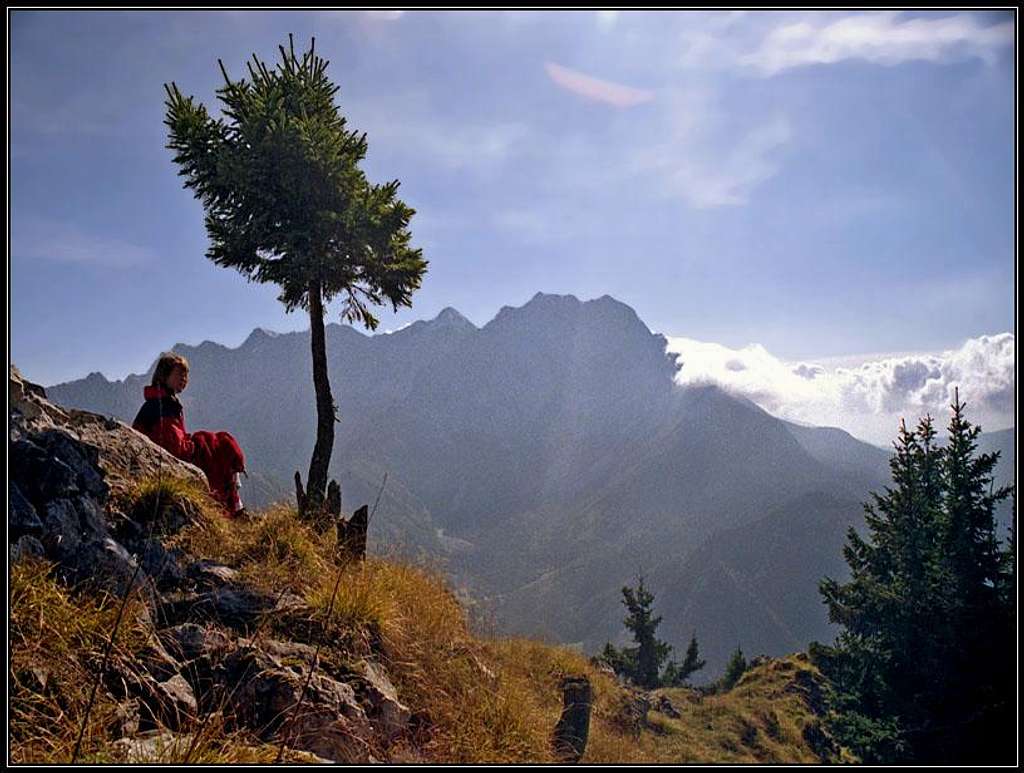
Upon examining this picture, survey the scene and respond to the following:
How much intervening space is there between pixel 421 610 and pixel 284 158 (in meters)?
9.08

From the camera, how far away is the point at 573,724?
8.25 meters

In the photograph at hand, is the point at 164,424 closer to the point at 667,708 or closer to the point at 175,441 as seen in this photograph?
the point at 175,441

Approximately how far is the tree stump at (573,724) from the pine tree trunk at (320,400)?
18.4 feet

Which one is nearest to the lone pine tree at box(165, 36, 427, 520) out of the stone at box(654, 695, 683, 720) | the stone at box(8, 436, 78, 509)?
the stone at box(8, 436, 78, 509)

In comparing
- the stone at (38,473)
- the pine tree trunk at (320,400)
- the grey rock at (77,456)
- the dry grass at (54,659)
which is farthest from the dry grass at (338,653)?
the pine tree trunk at (320,400)

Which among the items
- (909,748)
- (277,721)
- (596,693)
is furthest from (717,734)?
(277,721)

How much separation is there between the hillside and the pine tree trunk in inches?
94.2

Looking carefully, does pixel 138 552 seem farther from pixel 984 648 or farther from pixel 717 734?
pixel 717 734

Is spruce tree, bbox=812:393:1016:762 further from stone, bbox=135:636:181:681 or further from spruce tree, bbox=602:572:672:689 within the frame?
spruce tree, bbox=602:572:672:689

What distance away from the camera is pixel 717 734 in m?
34.0

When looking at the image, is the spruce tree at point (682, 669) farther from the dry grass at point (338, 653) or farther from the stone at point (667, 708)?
the dry grass at point (338, 653)

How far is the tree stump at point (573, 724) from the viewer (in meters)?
7.06

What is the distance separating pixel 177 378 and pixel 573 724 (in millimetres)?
7459

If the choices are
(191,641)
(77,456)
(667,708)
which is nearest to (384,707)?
(191,641)
